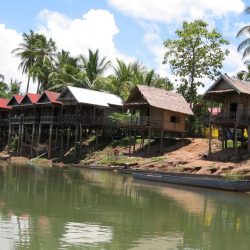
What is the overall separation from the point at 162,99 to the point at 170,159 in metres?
6.69

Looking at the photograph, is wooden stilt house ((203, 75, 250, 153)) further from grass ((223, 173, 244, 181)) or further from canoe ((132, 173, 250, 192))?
canoe ((132, 173, 250, 192))

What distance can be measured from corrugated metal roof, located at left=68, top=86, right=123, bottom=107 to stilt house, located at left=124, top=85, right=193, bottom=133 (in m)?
3.39

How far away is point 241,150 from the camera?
96.3ft

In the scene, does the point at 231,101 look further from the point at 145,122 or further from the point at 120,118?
the point at 120,118

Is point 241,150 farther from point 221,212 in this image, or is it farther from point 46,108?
Result: point 46,108

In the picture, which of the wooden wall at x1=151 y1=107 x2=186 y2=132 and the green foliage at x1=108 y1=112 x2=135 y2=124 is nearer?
the wooden wall at x1=151 y1=107 x2=186 y2=132

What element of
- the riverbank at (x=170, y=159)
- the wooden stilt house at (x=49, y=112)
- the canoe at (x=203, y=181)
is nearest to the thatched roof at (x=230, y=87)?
the riverbank at (x=170, y=159)

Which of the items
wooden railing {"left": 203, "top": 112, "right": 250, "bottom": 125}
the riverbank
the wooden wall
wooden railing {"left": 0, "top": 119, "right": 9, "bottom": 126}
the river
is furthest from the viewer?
wooden railing {"left": 0, "top": 119, "right": 9, "bottom": 126}

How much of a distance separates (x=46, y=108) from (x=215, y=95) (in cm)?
1744

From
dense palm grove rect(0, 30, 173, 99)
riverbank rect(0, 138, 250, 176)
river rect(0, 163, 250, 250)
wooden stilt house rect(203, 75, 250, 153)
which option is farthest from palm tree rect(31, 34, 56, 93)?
river rect(0, 163, 250, 250)

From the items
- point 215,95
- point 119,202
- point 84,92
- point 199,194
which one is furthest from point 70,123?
point 119,202

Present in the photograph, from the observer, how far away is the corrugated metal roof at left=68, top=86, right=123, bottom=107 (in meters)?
37.5

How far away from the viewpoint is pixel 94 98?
38.6 m

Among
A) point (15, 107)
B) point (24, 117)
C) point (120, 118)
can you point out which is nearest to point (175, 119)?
point (120, 118)
